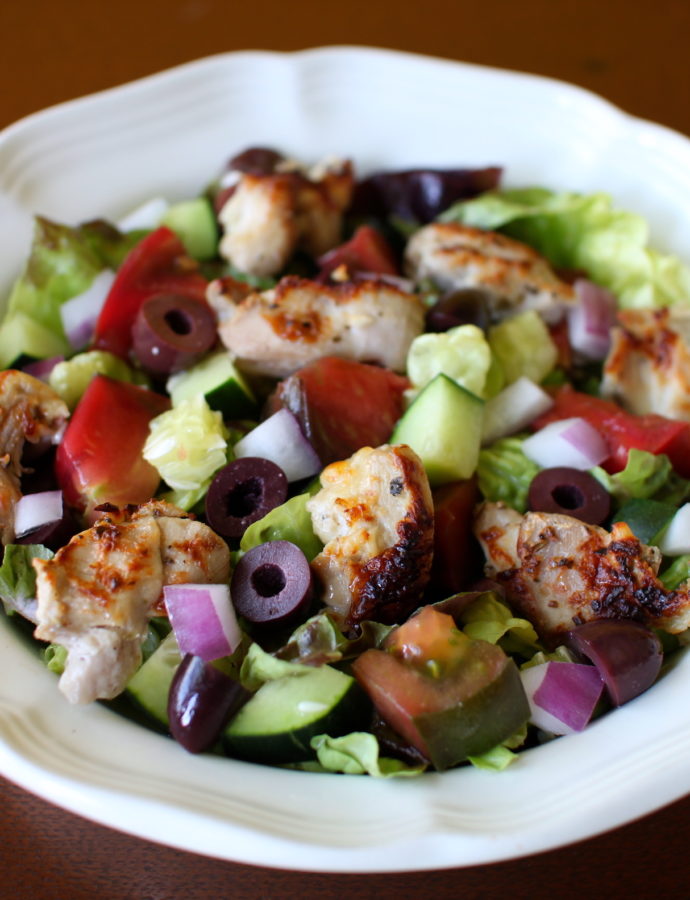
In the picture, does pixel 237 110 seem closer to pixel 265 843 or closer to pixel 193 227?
pixel 193 227

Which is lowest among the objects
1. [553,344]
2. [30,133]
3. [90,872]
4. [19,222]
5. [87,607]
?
[90,872]

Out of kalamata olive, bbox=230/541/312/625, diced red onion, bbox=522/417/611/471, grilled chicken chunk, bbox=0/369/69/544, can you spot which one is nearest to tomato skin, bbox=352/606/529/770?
kalamata olive, bbox=230/541/312/625

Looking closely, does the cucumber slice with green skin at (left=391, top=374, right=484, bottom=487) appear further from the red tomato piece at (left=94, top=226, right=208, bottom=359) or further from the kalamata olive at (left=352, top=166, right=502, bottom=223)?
the kalamata olive at (left=352, top=166, right=502, bottom=223)

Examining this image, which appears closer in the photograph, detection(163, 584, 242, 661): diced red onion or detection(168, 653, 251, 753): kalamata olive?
detection(168, 653, 251, 753): kalamata olive

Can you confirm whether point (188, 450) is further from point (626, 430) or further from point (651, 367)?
point (651, 367)

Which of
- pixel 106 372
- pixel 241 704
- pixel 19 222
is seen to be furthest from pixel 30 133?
pixel 241 704

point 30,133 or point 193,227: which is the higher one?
point 30,133

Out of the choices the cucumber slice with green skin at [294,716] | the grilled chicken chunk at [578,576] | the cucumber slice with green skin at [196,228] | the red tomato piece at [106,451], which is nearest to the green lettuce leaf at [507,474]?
the grilled chicken chunk at [578,576]
